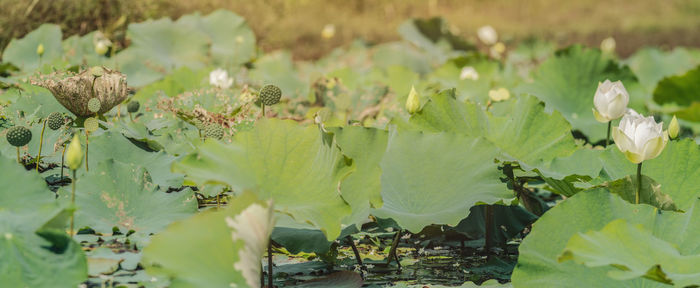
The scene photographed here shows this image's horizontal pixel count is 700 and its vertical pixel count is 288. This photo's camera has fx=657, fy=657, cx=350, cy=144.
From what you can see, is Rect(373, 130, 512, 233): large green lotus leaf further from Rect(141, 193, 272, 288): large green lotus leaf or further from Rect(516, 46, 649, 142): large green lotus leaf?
Rect(516, 46, 649, 142): large green lotus leaf

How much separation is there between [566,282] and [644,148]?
0.95 feet

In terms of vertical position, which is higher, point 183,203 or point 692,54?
point 692,54

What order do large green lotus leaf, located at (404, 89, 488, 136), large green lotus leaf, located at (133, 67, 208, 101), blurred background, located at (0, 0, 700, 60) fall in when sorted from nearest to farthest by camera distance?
large green lotus leaf, located at (404, 89, 488, 136) → large green lotus leaf, located at (133, 67, 208, 101) → blurred background, located at (0, 0, 700, 60)

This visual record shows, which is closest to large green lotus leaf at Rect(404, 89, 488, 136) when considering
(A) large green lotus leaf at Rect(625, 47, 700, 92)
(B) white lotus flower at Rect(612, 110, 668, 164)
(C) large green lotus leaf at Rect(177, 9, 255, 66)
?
(B) white lotus flower at Rect(612, 110, 668, 164)

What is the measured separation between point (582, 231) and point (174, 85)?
1.48 meters

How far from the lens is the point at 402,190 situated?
53.3 inches

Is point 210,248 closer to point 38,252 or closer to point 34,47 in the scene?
point 38,252

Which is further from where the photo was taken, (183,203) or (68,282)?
(183,203)

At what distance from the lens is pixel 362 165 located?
51.8 inches

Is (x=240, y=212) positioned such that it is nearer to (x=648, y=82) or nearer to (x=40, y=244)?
(x=40, y=244)

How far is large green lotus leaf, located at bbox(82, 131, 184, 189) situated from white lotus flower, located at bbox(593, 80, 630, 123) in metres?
0.92

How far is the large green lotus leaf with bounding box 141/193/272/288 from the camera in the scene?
88 cm

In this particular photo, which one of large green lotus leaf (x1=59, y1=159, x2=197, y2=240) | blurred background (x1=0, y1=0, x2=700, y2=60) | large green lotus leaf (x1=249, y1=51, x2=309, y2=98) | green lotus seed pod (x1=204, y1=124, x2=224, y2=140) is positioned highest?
blurred background (x1=0, y1=0, x2=700, y2=60)

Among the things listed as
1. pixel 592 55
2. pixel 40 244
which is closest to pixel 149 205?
pixel 40 244
